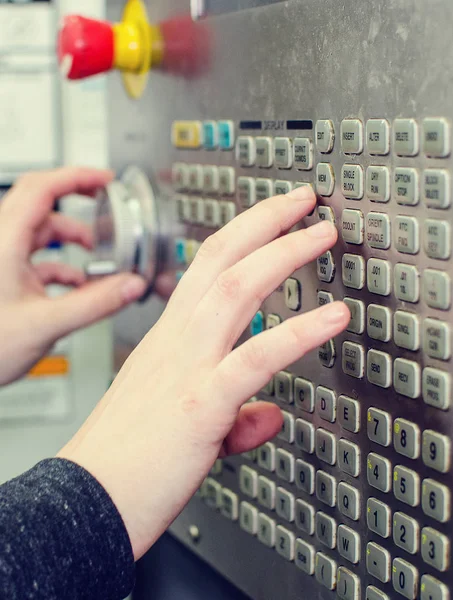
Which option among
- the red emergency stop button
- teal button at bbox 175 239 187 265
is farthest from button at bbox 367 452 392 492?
the red emergency stop button

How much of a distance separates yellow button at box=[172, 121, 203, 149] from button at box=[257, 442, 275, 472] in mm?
176

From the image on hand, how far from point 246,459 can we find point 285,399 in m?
0.06

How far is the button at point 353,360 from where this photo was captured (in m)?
0.33

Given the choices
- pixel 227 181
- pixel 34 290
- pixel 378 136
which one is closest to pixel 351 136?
pixel 378 136

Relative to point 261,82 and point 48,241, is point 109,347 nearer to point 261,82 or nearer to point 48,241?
point 48,241

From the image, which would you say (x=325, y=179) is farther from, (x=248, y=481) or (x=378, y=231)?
(x=248, y=481)

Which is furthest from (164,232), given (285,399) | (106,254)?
(285,399)

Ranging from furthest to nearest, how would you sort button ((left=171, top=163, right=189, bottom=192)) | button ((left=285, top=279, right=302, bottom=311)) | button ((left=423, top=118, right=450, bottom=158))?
button ((left=171, top=163, right=189, bottom=192)) < button ((left=285, top=279, right=302, bottom=311)) < button ((left=423, top=118, right=450, bottom=158))

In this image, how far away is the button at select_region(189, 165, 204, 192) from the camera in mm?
469

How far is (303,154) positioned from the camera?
0.36m

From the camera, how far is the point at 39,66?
0.73m

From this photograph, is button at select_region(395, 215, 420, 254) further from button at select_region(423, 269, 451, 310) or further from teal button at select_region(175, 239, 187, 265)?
teal button at select_region(175, 239, 187, 265)

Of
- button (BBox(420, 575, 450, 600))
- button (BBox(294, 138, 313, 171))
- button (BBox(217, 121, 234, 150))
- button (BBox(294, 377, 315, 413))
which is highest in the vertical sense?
button (BBox(217, 121, 234, 150))

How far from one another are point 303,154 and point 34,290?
0.31 meters
